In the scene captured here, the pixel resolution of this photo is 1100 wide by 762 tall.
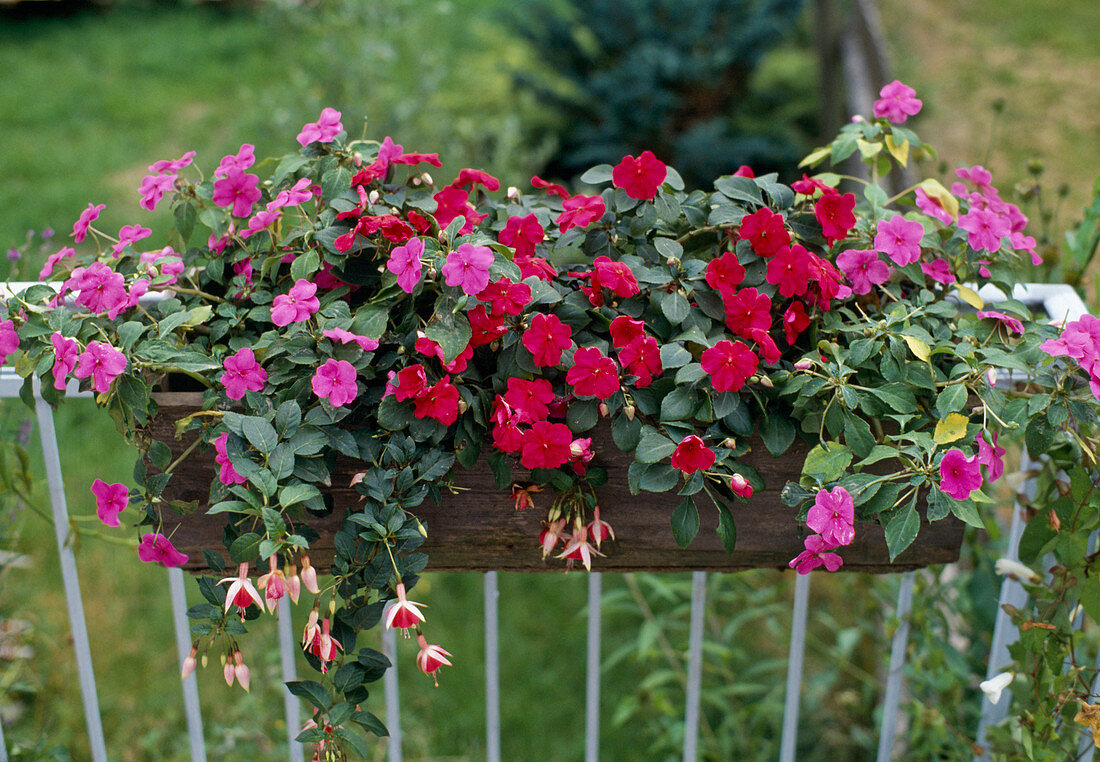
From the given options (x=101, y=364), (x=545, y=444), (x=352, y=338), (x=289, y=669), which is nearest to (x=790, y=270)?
(x=545, y=444)

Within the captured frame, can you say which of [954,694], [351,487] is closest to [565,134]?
[954,694]

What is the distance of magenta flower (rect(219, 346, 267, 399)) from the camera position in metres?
0.95

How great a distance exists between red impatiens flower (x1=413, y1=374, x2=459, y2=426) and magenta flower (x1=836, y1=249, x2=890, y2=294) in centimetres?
42

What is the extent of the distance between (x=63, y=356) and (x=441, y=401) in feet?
1.26

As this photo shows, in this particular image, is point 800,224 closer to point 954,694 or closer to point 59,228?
point 954,694

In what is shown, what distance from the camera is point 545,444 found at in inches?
36.4

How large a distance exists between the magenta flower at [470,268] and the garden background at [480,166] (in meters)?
0.26

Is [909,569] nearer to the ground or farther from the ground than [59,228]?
farther from the ground

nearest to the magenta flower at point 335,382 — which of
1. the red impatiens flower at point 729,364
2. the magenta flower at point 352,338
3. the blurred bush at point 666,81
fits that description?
the magenta flower at point 352,338

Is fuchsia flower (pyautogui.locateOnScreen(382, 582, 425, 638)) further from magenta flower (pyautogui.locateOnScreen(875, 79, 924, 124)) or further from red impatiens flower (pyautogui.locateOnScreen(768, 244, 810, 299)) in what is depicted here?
magenta flower (pyautogui.locateOnScreen(875, 79, 924, 124))

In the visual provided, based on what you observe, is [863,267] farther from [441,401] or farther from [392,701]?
[392,701]

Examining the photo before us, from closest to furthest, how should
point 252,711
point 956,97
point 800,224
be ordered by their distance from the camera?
point 800,224, point 252,711, point 956,97

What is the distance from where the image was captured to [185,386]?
109cm

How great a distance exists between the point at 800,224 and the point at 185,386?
700 millimetres
